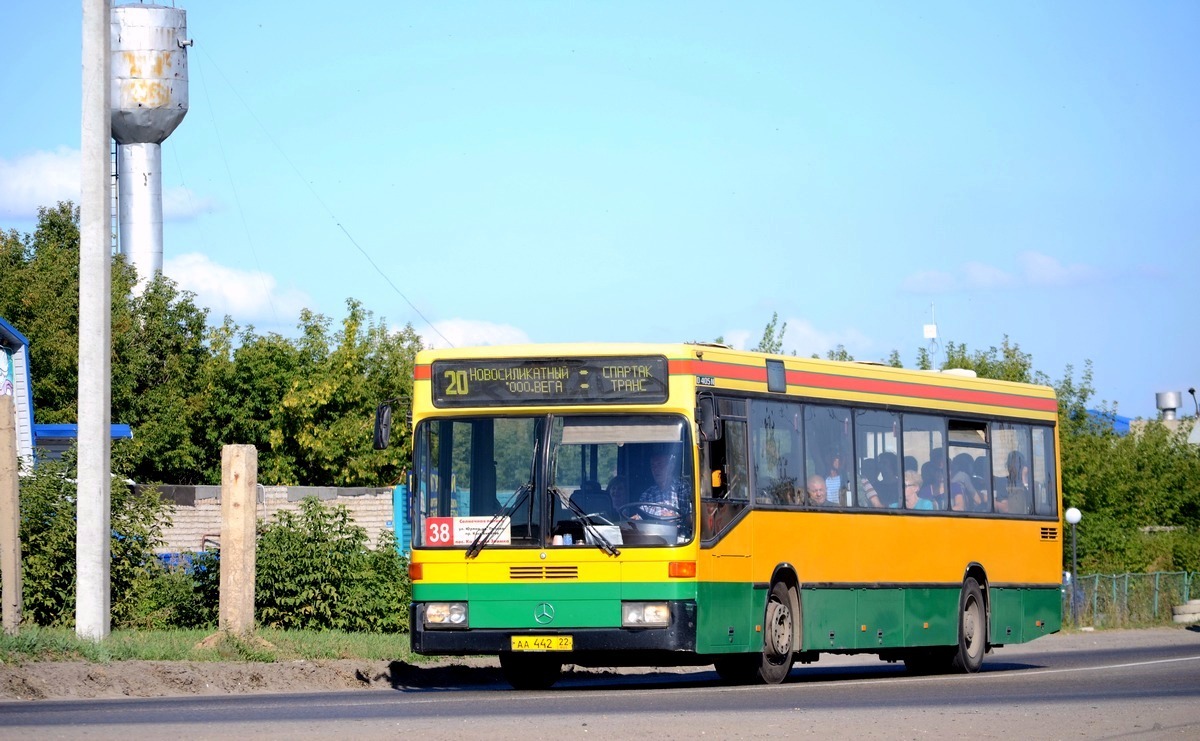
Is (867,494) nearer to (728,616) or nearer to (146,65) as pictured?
(728,616)

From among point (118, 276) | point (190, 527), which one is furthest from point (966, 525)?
point (118, 276)

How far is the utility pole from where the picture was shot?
60.3 ft

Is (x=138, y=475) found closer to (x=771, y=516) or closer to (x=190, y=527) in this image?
(x=190, y=527)

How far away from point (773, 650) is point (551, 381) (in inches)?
139

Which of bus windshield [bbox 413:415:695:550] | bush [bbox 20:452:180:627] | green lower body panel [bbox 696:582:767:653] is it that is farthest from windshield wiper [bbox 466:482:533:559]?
bush [bbox 20:452:180:627]

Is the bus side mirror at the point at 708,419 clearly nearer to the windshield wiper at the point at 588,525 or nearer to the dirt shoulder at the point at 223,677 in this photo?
the windshield wiper at the point at 588,525

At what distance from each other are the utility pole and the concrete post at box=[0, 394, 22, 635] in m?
0.71

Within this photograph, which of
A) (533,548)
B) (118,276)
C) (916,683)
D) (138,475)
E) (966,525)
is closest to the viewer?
(533,548)

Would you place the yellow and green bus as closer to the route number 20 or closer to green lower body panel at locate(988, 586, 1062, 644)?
the route number 20

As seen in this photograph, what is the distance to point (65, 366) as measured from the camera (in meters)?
57.3

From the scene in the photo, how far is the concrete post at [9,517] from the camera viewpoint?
18.5m

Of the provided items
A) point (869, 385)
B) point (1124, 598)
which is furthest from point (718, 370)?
point (1124, 598)

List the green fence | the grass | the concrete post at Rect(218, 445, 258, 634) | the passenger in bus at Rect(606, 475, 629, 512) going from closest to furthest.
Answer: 1. the passenger in bus at Rect(606, 475, 629, 512)
2. the grass
3. the concrete post at Rect(218, 445, 258, 634)
4. the green fence

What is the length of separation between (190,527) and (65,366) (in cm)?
2875
